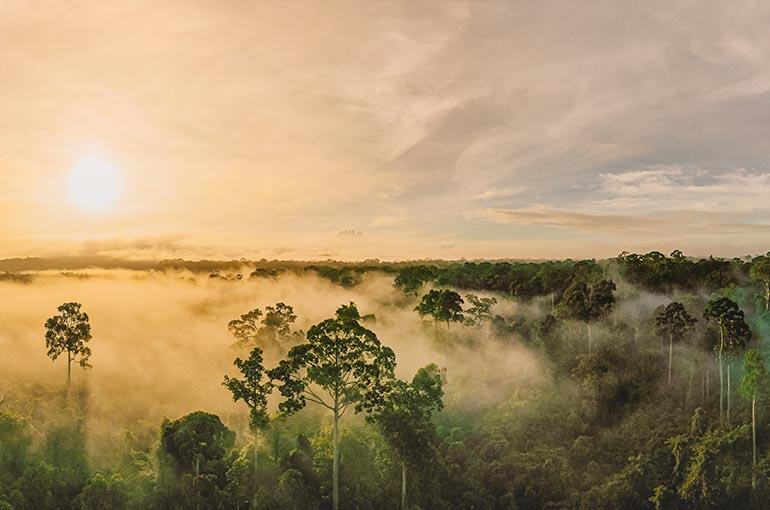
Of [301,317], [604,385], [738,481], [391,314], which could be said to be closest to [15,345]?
[301,317]

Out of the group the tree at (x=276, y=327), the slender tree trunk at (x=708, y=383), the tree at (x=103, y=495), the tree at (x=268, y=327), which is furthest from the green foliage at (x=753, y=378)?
the tree at (x=276, y=327)

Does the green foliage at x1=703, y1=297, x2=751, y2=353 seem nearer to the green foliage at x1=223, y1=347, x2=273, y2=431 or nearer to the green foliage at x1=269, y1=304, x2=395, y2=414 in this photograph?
the green foliage at x1=269, y1=304, x2=395, y2=414

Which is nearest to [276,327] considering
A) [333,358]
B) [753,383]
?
[333,358]

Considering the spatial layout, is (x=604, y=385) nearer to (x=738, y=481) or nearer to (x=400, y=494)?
(x=738, y=481)

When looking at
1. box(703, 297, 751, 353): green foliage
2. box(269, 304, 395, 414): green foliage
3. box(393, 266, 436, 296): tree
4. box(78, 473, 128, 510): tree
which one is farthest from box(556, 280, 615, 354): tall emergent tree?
box(78, 473, 128, 510): tree

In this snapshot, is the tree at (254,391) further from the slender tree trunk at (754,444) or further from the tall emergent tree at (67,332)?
the slender tree trunk at (754,444)

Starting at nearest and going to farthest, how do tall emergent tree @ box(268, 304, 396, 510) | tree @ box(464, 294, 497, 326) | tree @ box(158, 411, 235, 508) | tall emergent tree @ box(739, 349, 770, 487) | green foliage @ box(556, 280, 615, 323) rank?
tall emergent tree @ box(268, 304, 396, 510) < tree @ box(158, 411, 235, 508) < tall emergent tree @ box(739, 349, 770, 487) < green foliage @ box(556, 280, 615, 323) < tree @ box(464, 294, 497, 326)
